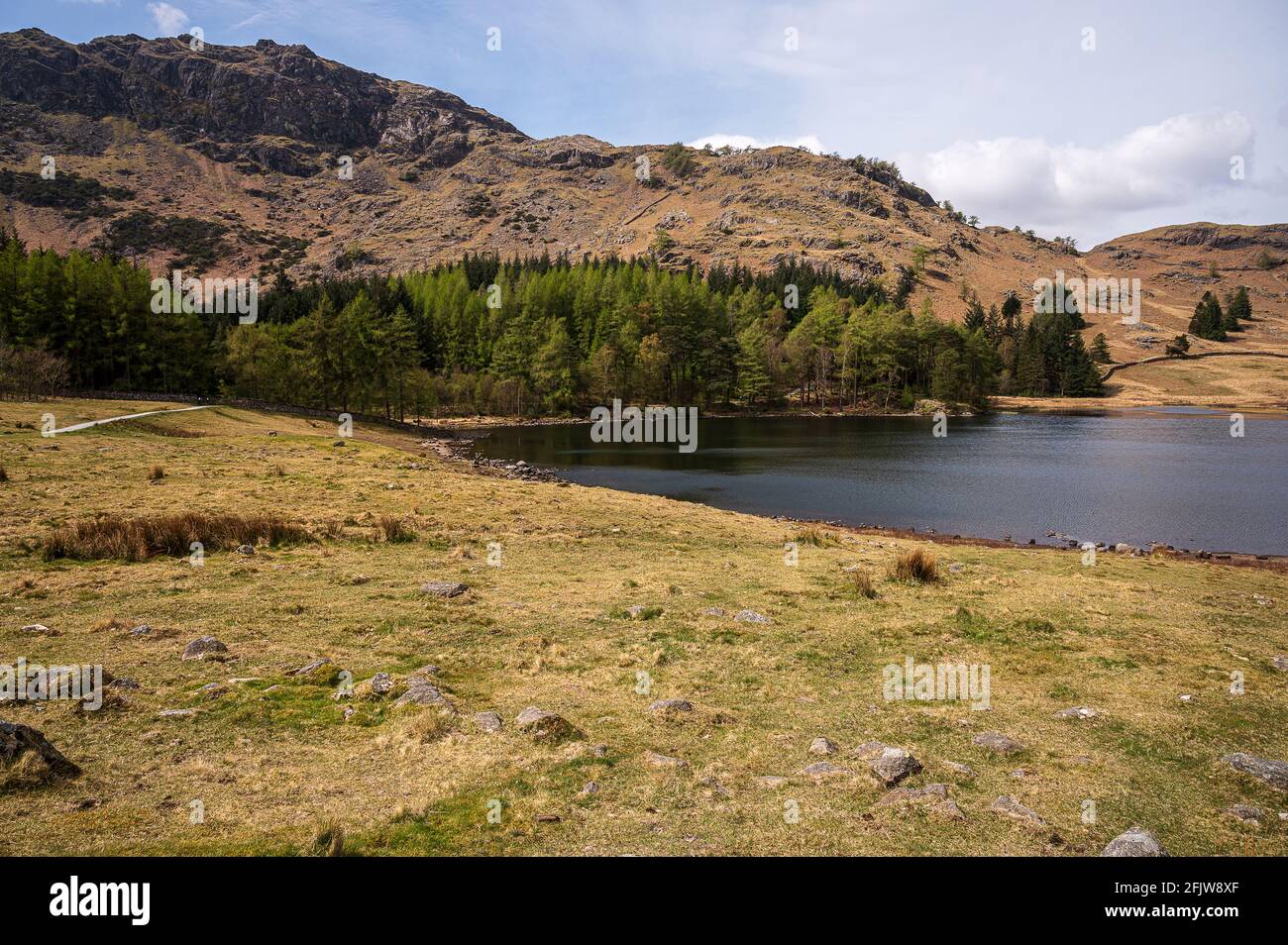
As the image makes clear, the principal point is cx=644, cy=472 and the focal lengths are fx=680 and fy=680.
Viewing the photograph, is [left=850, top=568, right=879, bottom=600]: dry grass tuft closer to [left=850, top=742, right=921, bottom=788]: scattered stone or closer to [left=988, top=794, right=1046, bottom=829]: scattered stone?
[left=850, top=742, right=921, bottom=788]: scattered stone

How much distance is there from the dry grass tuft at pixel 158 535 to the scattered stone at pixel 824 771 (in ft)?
69.6

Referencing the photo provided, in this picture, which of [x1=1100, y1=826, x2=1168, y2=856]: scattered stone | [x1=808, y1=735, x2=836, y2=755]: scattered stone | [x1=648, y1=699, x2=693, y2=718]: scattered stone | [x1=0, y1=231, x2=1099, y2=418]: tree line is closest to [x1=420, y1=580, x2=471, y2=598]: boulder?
[x1=648, y1=699, x2=693, y2=718]: scattered stone

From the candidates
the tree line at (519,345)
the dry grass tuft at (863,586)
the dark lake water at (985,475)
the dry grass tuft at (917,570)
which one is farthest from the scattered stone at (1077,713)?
the tree line at (519,345)

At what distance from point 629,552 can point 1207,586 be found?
854 inches

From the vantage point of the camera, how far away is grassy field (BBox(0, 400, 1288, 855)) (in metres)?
8.46

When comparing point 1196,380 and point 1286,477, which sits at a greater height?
point 1196,380

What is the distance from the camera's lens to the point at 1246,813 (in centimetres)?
920

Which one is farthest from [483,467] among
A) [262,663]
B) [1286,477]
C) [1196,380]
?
[1196,380]

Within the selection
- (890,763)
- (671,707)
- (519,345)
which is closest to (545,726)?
(671,707)

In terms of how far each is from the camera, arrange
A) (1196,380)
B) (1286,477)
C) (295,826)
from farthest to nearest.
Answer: (1196,380), (1286,477), (295,826)

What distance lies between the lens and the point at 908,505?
48.6 meters

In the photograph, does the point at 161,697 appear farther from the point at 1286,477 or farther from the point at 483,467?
the point at 1286,477

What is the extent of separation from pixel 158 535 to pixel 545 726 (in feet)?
60.1

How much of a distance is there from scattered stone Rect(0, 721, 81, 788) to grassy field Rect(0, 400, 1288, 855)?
0.75 feet
